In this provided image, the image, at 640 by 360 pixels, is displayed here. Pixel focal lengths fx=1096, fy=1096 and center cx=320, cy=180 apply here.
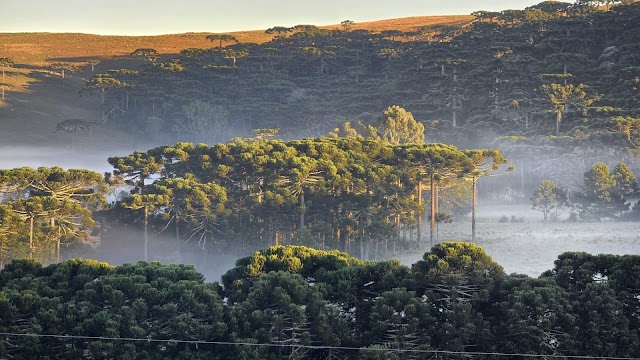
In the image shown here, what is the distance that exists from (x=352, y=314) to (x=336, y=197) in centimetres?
2786

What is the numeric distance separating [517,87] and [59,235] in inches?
2635

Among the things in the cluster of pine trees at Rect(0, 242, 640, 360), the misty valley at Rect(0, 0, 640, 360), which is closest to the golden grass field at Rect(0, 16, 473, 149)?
the misty valley at Rect(0, 0, 640, 360)

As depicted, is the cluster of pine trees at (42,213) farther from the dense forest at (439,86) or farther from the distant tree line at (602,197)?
the dense forest at (439,86)

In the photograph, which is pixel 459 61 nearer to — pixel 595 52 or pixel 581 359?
pixel 595 52

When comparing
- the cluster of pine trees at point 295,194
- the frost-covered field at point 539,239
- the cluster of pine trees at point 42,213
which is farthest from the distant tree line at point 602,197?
the cluster of pine trees at point 42,213

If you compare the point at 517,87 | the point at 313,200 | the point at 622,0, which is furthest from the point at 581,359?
the point at 622,0

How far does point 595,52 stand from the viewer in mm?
126688

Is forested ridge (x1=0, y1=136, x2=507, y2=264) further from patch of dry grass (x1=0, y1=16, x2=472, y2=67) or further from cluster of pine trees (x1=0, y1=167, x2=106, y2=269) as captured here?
patch of dry grass (x1=0, y1=16, x2=472, y2=67)

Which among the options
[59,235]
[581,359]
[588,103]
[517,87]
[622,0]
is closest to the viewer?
[581,359]

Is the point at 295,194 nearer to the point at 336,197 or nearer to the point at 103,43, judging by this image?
the point at 336,197

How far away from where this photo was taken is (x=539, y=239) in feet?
237

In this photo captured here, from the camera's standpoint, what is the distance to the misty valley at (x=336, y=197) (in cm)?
3356

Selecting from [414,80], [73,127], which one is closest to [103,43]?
[73,127]

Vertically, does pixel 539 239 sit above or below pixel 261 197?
below
